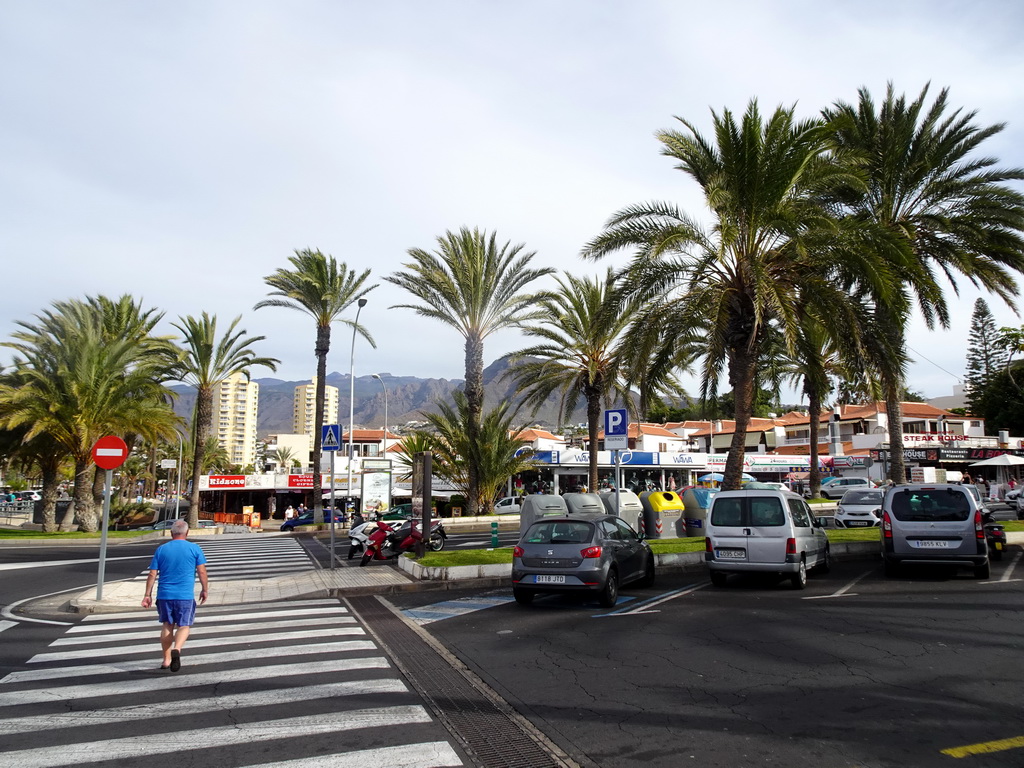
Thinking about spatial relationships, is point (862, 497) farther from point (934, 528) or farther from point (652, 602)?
point (652, 602)

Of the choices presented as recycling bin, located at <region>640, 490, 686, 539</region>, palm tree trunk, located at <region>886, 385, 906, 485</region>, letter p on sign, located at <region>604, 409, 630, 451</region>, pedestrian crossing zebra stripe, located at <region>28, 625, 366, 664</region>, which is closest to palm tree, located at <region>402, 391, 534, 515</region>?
recycling bin, located at <region>640, 490, 686, 539</region>

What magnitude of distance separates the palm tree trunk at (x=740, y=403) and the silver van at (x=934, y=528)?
427 centimetres

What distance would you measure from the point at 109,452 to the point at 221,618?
398cm

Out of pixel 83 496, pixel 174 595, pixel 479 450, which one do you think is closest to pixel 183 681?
pixel 174 595

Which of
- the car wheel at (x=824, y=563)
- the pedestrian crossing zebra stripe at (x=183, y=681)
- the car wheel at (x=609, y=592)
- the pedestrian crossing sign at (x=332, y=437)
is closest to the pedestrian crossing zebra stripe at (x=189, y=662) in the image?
the pedestrian crossing zebra stripe at (x=183, y=681)

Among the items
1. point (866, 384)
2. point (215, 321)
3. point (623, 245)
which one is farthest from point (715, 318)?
point (215, 321)

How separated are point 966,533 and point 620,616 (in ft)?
22.9

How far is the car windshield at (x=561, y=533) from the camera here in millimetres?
10867

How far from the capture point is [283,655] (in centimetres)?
793

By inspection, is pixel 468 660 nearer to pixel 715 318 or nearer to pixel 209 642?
pixel 209 642

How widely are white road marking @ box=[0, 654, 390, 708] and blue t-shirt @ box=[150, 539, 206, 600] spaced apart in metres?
0.80

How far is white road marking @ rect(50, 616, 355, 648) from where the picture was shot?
357 inches

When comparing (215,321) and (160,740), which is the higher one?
(215,321)

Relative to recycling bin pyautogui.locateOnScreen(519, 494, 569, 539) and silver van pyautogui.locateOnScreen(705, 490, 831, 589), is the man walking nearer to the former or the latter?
silver van pyautogui.locateOnScreen(705, 490, 831, 589)
